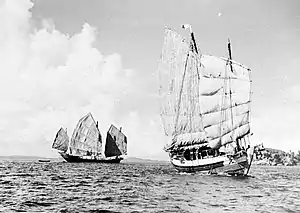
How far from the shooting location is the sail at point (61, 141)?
141 metres

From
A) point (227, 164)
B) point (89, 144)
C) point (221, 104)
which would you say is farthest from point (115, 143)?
point (227, 164)

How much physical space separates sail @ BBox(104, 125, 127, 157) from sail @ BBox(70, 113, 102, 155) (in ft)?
12.1

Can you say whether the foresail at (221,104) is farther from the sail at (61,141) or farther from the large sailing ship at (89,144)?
the sail at (61,141)

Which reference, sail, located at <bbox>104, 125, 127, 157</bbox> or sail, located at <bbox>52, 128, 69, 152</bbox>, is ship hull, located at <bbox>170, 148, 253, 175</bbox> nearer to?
sail, located at <bbox>104, 125, 127, 157</bbox>

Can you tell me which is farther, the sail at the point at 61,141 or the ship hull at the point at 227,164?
the sail at the point at 61,141

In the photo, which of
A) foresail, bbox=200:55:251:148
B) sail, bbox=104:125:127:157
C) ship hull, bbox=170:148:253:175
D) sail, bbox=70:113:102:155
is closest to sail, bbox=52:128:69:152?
sail, bbox=70:113:102:155

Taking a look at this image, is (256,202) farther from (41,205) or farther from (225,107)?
(225,107)

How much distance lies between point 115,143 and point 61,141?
68.3 ft

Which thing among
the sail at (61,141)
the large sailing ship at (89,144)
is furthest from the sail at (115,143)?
the sail at (61,141)

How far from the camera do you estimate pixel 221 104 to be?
73188 millimetres

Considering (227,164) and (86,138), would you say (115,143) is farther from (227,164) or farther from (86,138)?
(227,164)

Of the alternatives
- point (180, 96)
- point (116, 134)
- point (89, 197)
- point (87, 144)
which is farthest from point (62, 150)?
point (89, 197)

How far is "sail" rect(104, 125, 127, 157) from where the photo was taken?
139 m

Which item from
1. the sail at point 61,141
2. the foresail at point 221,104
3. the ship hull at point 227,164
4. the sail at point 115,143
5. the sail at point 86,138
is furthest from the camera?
the sail at point 61,141
